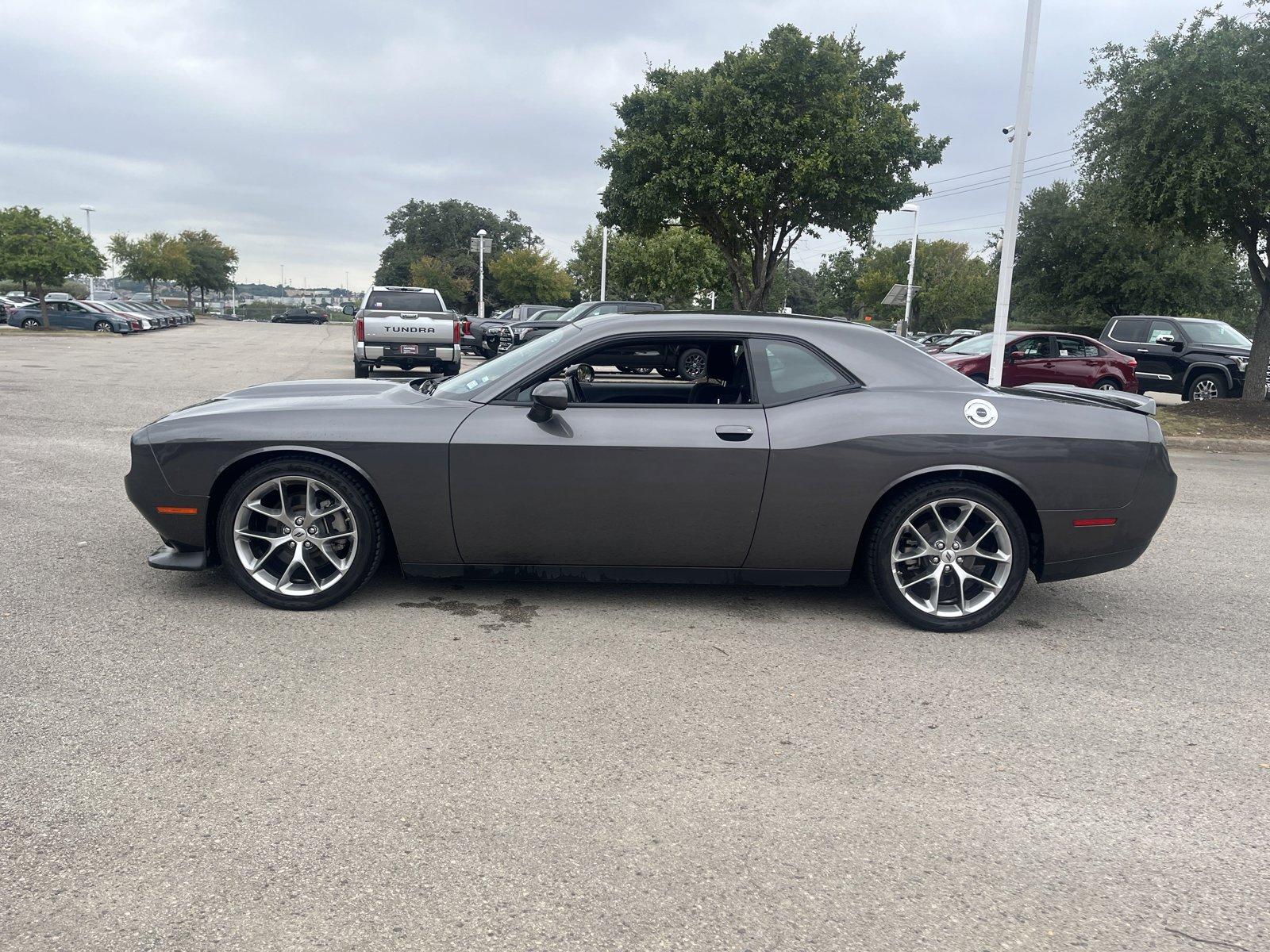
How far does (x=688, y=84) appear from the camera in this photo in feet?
69.6

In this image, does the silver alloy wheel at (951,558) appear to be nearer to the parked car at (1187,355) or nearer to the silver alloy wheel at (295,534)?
the silver alloy wheel at (295,534)

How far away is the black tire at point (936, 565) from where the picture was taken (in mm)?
4430

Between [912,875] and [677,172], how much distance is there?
65.0 feet

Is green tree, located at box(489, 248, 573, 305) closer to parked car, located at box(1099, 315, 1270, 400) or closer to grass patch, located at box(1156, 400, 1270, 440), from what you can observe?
parked car, located at box(1099, 315, 1270, 400)

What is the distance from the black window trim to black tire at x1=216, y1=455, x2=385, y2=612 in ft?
2.46

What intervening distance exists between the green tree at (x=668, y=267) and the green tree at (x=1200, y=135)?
27493mm

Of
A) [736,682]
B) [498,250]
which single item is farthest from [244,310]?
[736,682]

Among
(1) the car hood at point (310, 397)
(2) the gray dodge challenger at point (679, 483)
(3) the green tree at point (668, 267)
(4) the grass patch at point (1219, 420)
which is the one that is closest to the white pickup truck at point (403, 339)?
(4) the grass patch at point (1219, 420)

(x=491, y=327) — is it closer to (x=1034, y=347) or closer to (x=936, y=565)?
(x=1034, y=347)

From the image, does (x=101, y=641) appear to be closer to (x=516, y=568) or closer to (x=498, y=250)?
(x=516, y=568)

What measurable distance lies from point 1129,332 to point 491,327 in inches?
600

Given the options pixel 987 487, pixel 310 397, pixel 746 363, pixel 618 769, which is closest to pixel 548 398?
pixel 746 363

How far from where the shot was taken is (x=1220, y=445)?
12.2 metres

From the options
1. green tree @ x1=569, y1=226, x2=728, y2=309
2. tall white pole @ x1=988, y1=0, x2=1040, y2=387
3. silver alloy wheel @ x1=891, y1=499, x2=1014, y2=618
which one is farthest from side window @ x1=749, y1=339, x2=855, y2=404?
green tree @ x1=569, y1=226, x2=728, y2=309
